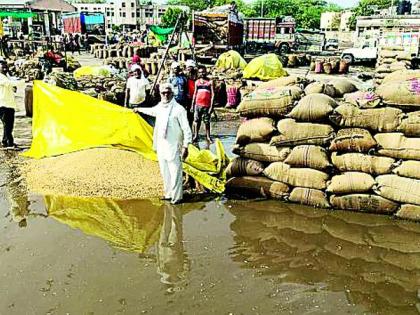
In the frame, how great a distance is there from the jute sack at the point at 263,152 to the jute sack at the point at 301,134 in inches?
3.1

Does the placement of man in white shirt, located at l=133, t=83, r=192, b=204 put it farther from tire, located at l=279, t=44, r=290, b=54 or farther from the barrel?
tire, located at l=279, t=44, r=290, b=54

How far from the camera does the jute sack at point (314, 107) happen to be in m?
5.02

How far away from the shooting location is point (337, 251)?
13.9 ft

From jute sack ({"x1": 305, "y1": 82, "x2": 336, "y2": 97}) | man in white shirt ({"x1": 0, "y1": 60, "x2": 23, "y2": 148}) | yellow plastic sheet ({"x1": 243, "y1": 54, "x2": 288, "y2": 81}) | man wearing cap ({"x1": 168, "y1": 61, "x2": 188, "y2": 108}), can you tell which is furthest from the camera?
yellow plastic sheet ({"x1": 243, "y1": 54, "x2": 288, "y2": 81})

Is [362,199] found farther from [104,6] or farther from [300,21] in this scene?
[104,6]

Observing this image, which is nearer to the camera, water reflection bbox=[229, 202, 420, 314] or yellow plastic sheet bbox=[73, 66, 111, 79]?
water reflection bbox=[229, 202, 420, 314]

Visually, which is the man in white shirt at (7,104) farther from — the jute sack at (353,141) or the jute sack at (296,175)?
the jute sack at (353,141)

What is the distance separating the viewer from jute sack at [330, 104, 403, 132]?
4836 millimetres

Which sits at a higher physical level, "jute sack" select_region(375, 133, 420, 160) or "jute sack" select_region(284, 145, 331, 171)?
"jute sack" select_region(375, 133, 420, 160)

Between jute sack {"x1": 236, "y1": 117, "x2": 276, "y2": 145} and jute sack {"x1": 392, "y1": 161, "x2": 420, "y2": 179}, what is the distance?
1.37 meters

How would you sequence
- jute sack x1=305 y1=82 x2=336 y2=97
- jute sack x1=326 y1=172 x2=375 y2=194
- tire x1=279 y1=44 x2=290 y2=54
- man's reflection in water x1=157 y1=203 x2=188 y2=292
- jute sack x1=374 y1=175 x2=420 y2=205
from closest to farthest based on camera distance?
man's reflection in water x1=157 y1=203 x2=188 y2=292 → jute sack x1=374 y1=175 x2=420 y2=205 → jute sack x1=326 y1=172 x2=375 y2=194 → jute sack x1=305 y1=82 x2=336 y2=97 → tire x1=279 y1=44 x2=290 y2=54

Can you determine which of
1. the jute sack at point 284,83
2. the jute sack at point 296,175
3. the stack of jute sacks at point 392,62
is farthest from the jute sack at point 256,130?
the stack of jute sacks at point 392,62

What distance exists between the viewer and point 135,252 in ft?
13.6

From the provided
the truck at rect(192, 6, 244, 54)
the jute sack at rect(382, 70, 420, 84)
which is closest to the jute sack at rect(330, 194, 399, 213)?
the jute sack at rect(382, 70, 420, 84)
